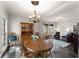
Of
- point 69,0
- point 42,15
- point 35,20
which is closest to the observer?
point 69,0

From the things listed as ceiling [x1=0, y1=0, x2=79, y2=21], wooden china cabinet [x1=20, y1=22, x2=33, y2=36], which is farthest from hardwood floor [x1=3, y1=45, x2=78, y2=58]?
ceiling [x1=0, y1=0, x2=79, y2=21]

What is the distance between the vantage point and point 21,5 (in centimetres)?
186

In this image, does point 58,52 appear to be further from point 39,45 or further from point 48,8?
point 48,8

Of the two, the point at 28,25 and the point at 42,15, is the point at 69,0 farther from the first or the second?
the point at 28,25

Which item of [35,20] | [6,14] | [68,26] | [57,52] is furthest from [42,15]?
[57,52]

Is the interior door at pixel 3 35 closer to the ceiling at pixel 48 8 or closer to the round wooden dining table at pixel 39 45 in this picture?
the ceiling at pixel 48 8

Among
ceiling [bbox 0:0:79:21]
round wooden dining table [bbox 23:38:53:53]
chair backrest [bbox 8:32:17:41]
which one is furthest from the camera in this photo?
chair backrest [bbox 8:32:17:41]

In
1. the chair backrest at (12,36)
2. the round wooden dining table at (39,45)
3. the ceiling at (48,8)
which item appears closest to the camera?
the round wooden dining table at (39,45)

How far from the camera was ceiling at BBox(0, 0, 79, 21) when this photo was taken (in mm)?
1798

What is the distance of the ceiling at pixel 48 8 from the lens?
1798 millimetres

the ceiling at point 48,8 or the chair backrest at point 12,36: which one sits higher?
the ceiling at point 48,8

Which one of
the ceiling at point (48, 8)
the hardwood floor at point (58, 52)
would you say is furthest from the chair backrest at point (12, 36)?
the ceiling at point (48, 8)

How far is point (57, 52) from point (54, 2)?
114cm

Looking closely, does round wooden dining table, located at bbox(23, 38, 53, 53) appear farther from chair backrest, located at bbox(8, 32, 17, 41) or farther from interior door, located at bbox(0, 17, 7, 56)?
interior door, located at bbox(0, 17, 7, 56)
